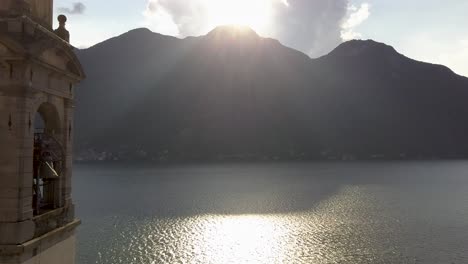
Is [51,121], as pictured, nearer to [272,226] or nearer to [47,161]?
[47,161]

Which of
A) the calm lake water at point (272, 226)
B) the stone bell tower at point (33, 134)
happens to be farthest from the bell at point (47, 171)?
the calm lake water at point (272, 226)

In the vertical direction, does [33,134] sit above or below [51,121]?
below

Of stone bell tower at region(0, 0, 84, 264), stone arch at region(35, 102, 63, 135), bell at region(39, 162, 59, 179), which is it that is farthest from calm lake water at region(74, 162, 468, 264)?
bell at region(39, 162, 59, 179)

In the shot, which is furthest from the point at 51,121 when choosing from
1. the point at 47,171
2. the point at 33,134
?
the point at 33,134

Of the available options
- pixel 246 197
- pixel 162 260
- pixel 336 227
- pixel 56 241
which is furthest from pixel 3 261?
pixel 246 197

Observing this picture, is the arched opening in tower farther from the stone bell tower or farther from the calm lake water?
the calm lake water

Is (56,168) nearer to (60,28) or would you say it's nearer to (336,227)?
(60,28)

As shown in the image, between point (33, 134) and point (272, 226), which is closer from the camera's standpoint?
point (33, 134)
